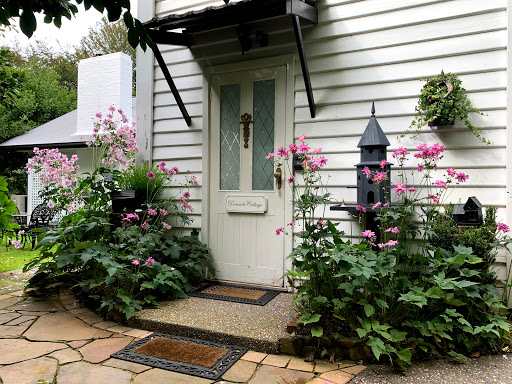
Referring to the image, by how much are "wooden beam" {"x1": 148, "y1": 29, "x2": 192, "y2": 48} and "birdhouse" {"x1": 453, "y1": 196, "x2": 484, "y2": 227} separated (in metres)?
3.18

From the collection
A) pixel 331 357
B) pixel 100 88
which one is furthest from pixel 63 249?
pixel 100 88

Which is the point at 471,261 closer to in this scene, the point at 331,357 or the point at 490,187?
the point at 490,187

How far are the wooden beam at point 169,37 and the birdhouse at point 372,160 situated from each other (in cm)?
224

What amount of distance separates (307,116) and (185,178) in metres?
1.57

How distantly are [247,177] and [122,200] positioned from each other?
132 centimetres

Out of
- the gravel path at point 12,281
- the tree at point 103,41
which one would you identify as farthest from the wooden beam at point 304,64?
the tree at point 103,41

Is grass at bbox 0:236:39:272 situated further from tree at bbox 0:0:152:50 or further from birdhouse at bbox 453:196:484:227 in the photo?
birdhouse at bbox 453:196:484:227

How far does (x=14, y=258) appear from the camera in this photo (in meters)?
5.80

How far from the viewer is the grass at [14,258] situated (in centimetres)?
509

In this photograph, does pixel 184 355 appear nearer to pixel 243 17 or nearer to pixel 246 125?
pixel 246 125

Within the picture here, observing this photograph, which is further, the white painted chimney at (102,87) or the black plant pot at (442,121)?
the white painted chimney at (102,87)

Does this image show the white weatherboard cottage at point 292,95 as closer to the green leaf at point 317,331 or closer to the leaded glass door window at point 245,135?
the leaded glass door window at point 245,135

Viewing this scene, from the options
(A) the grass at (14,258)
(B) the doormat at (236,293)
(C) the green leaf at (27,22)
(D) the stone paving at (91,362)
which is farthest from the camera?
(A) the grass at (14,258)

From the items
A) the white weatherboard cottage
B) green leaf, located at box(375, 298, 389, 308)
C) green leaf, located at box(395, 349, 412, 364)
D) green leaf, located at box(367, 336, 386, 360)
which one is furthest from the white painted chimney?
green leaf, located at box(395, 349, 412, 364)
